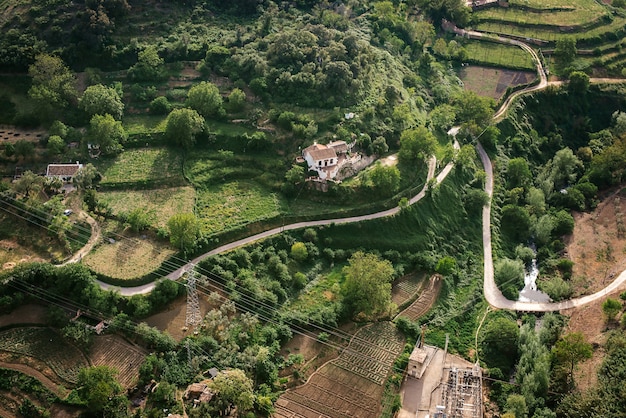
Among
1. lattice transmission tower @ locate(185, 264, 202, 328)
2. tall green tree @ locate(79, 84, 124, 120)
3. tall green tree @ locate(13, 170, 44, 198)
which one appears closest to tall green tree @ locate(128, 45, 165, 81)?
tall green tree @ locate(79, 84, 124, 120)

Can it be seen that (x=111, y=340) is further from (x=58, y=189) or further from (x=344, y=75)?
(x=344, y=75)

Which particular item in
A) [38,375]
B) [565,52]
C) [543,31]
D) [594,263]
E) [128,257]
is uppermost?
[543,31]

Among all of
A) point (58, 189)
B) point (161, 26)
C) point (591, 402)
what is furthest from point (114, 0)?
point (591, 402)

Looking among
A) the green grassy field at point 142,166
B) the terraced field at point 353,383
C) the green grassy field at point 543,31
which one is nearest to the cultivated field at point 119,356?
the terraced field at point 353,383

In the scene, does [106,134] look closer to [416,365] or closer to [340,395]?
[340,395]

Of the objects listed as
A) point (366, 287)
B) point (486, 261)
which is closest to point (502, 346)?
point (486, 261)

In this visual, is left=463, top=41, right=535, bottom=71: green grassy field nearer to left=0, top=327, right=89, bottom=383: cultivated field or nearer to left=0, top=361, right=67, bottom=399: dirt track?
left=0, top=327, right=89, bottom=383: cultivated field
